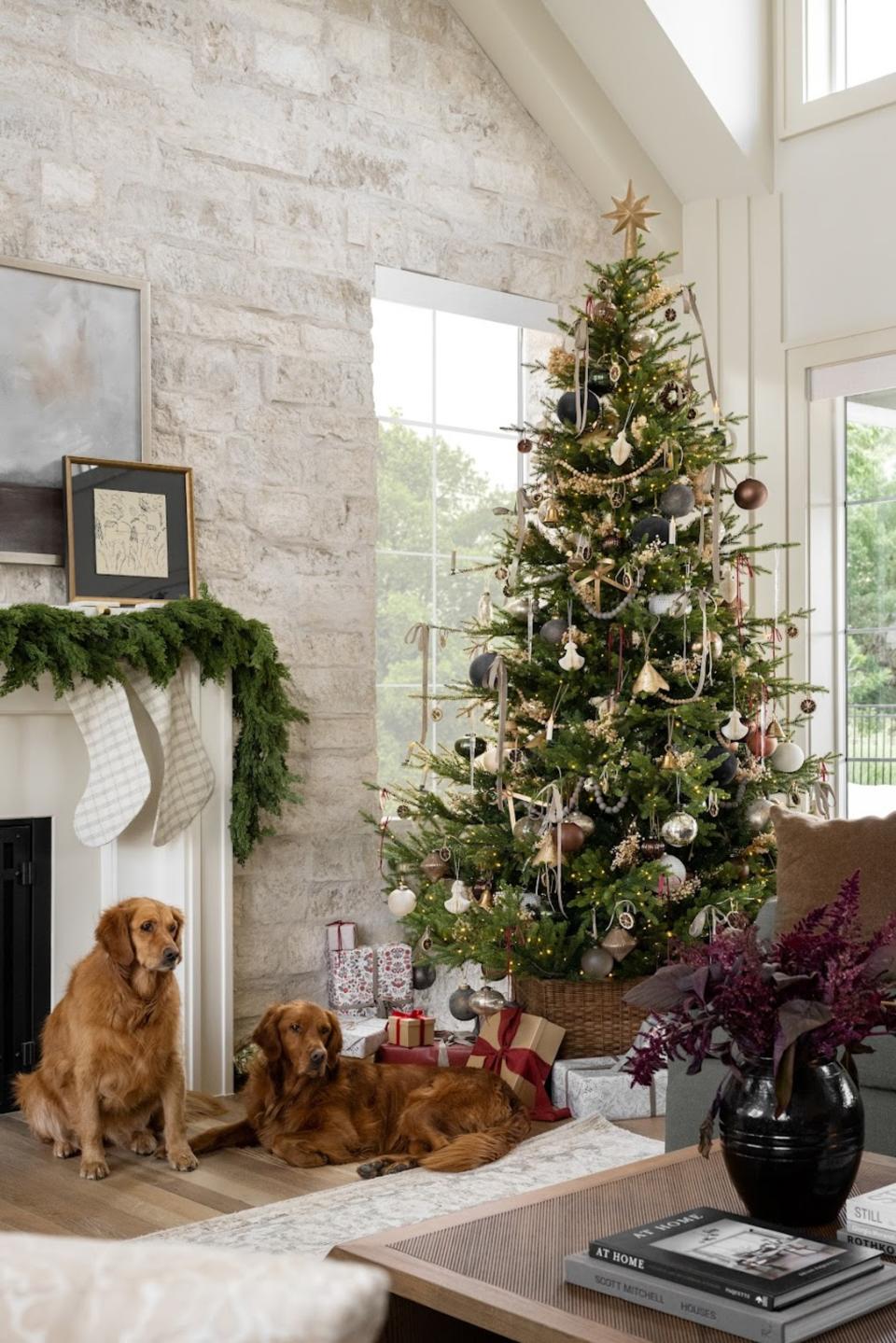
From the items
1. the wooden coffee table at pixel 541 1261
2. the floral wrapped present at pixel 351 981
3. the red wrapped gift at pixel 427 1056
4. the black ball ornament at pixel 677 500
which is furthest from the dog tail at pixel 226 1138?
the black ball ornament at pixel 677 500

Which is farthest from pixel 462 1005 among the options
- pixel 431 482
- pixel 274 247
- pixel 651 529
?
pixel 431 482

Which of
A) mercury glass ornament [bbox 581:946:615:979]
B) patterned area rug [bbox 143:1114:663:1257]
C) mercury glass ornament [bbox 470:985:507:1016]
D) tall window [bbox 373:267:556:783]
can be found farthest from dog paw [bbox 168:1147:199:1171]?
tall window [bbox 373:267:556:783]

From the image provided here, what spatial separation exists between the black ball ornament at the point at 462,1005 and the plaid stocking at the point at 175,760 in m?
0.87

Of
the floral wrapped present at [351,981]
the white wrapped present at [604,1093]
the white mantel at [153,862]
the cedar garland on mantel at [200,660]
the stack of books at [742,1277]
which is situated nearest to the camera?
the stack of books at [742,1277]

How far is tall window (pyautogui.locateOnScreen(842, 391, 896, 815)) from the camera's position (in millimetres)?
4672

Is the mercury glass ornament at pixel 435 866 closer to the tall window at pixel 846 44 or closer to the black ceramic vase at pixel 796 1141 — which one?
the black ceramic vase at pixel 796 1141

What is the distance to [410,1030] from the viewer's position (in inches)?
155

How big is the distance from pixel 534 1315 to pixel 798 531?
3680 mm

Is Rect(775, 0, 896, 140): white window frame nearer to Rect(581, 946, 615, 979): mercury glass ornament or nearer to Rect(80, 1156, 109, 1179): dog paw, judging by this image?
Rect(581, 946, 615, 979): mercury glass ornament

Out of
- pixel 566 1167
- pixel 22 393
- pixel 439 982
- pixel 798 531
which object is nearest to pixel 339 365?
pixel 22 393

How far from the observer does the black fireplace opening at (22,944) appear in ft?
12.1

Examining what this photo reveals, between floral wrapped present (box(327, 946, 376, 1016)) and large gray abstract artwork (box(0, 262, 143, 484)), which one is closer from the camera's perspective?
large gray abstract artwork (box(0, 262, 143, 484))

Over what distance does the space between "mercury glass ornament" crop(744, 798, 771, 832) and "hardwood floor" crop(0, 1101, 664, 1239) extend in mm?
856

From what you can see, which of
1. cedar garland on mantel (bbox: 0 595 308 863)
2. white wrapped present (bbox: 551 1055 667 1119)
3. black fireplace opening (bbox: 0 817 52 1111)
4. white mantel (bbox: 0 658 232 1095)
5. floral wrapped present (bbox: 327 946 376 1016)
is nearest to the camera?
cedar garland on mantel (bbox: 0 595 308 863)
